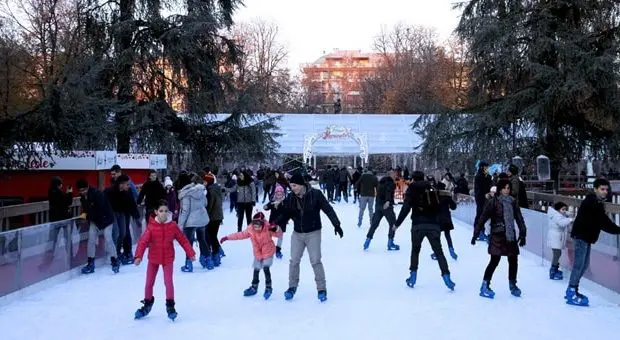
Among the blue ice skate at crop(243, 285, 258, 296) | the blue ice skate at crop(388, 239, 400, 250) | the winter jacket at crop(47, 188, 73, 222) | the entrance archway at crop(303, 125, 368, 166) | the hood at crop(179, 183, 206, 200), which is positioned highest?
the entrance archway at crop(303, 125, 368, 166)

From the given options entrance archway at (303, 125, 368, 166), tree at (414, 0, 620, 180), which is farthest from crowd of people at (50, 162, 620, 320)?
entrance archway at (303, 125, 368, 166)

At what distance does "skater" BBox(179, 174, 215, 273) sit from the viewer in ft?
31.1

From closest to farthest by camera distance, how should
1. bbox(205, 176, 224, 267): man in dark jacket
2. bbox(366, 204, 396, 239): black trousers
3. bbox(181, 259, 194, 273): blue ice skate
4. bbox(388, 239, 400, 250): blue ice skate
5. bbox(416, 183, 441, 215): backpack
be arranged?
bbox(416, 183, 441, 215): backpack → bbox(181, 259, 194, 273): blue ice skate → bbox(205, 176, 224, 267): man in dark jacket → bbox(366, 204, 396, 239): black trousers → bbox(388, 239, 400, 250): blue ice skate

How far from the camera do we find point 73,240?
29.9ft

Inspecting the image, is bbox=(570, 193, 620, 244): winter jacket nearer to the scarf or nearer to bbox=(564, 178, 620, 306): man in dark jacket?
bbox=(564, 178, 620, 306): man in dark jacket

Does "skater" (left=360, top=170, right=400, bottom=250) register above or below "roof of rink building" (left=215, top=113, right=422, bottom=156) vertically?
below

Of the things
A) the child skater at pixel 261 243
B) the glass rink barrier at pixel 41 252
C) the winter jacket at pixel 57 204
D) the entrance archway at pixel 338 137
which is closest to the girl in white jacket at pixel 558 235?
the child skater at pixel 261 243

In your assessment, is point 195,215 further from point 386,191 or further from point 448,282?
A: point 386,191

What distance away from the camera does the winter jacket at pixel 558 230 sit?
8.55 metres

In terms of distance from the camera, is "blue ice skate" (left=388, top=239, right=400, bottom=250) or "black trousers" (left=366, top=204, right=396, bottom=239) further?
"blue ice skate" (left=388, top=239, right=400, bottom=250)

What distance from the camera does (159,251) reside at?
20.9 feet

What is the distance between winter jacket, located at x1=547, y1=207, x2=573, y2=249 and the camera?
28.1 feet

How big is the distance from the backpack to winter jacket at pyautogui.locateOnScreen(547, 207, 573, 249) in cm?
192

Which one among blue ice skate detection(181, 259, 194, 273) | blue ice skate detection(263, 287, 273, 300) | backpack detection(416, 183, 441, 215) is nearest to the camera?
blue ice skate detection(263, 287, 273, 300)
